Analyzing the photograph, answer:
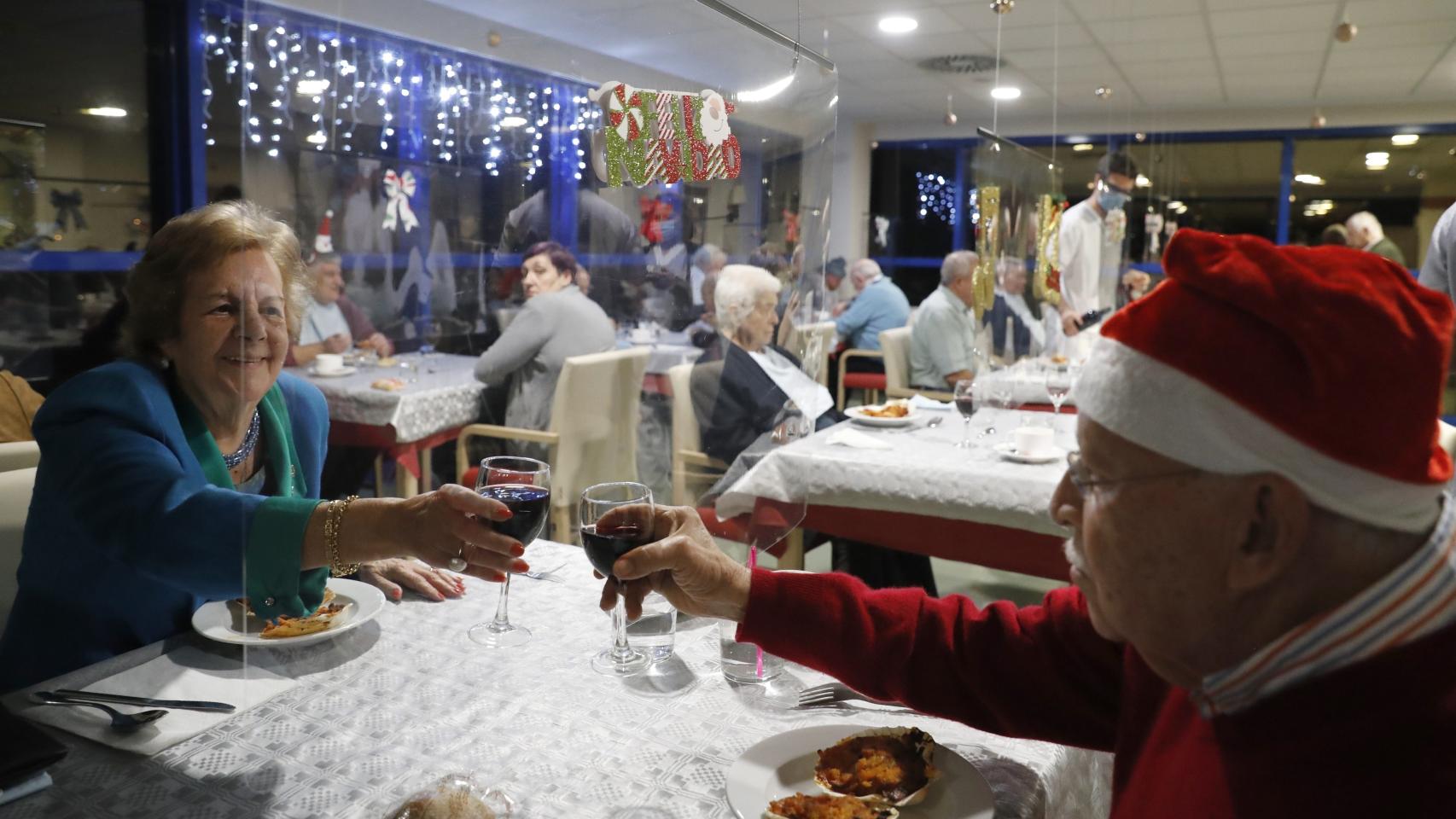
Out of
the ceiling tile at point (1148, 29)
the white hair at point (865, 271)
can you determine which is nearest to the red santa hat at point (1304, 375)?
the ceiling tile at point (1148, 29)

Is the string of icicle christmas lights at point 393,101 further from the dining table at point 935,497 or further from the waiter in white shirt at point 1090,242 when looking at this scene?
the waiter in white shirt at point 1090,242

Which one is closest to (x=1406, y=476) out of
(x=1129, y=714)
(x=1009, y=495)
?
(x=1129, y=714)

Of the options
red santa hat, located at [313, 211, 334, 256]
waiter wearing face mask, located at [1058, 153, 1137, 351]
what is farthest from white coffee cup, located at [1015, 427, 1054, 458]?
waiter wearing face mask, located at [1058, 153, 1137, 351]

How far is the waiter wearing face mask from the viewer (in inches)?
198

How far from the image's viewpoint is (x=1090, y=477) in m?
0.70

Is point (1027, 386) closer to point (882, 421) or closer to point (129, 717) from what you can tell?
point (882, 421)

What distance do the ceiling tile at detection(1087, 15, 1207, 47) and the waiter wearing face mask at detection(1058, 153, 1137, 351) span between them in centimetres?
79

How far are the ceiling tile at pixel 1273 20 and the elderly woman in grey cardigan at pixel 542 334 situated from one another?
536 centimetres

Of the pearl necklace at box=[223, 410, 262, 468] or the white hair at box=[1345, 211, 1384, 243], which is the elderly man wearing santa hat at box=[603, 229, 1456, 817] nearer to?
the pearl necklace at box=[223, 410, 262, 468]

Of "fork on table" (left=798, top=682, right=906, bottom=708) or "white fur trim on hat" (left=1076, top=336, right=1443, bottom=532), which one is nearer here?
"white fur trim on hat" (left=1076, top=336, right=1443, bottom=532)

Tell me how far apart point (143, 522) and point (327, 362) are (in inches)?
11.3

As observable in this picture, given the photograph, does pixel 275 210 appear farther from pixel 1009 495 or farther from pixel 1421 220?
pixel 1421 220

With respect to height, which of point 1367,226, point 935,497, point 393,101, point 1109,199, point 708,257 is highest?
point 1367,226

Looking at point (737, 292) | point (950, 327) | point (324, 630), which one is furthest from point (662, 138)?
point (950, 327)
